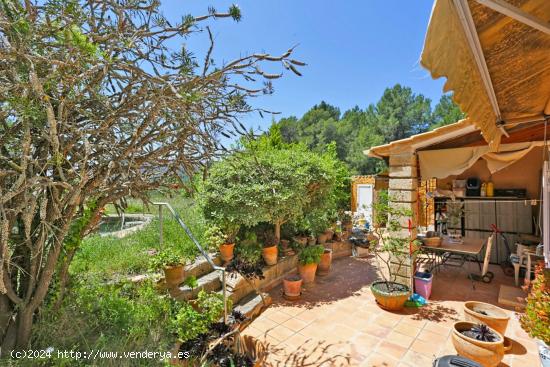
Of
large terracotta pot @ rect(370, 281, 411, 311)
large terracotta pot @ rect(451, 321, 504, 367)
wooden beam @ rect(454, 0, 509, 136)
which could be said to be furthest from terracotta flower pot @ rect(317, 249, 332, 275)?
wooden beam @ rect(454, 0, 509, 136)

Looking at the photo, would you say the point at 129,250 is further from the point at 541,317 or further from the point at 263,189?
the point at 541,317

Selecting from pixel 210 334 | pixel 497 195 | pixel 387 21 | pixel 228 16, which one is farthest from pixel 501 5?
pixel 497 195

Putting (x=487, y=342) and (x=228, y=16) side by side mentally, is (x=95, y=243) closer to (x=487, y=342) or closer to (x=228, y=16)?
(x=228, y=16)

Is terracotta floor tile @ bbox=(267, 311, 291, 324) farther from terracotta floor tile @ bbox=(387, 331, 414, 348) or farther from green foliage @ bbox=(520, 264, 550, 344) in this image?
green foliage @ bbox=(520, 264, 550, 344)

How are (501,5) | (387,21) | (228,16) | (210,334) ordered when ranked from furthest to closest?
1. (387,21)
2. (210,334)
3. (228,16)
4. (501,5)

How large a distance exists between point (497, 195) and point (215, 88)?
300 inches

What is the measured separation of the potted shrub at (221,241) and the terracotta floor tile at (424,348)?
3.25 meters

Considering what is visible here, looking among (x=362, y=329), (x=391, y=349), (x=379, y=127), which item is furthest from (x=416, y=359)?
(x=379, y=127)

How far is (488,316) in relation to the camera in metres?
3.19

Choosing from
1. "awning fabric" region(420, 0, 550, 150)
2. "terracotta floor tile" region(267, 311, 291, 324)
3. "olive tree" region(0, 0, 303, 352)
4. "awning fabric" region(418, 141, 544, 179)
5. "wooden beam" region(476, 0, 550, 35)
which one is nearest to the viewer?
"wooden beam" region(476, 0, 550, 35)

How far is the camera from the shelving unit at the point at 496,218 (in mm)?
6246

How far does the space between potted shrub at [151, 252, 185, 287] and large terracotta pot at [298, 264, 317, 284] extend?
2.64 m

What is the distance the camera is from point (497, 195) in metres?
6.42

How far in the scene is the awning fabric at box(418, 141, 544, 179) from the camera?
461cm
